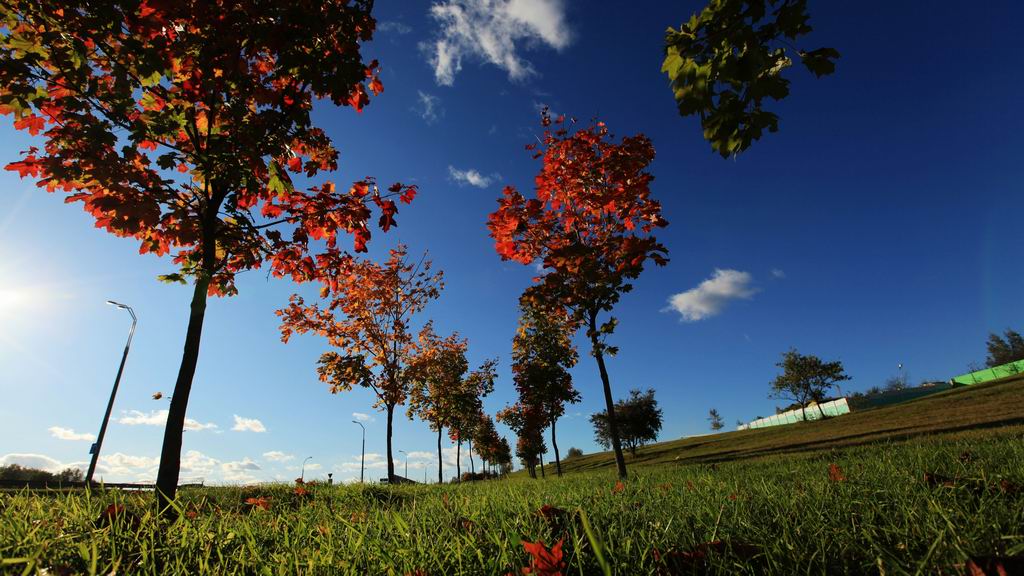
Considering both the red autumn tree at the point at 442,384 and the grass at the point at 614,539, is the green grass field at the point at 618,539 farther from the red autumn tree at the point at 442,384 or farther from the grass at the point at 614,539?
the red autumn tree at the point at 442,384

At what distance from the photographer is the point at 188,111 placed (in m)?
5.03

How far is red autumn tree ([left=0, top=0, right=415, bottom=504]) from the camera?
4.41 metres

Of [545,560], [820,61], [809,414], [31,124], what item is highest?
[31,124]

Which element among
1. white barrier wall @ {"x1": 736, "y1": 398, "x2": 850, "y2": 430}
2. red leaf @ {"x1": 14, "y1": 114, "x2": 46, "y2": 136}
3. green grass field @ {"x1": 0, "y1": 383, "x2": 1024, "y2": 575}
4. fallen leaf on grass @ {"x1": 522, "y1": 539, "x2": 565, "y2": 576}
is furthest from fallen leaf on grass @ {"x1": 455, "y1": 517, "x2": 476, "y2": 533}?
white barrier wall @ {"x1": 736, "y1": 398, "x2": 850, "y2": 430}

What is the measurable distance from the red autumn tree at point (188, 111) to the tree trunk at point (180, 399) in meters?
0.01

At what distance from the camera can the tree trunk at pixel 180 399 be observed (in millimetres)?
4926

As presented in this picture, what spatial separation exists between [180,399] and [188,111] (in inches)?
135

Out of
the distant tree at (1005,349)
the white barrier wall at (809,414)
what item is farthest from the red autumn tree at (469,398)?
the distant tree at (1005,349)

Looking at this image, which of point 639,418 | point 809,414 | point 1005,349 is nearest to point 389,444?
point 639,418

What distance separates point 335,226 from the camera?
230 inches

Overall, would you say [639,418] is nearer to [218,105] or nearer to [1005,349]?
[218,105]

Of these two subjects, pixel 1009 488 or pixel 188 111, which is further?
pixel 188 111

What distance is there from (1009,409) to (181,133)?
4252 cm

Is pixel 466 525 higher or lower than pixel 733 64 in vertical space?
lower
